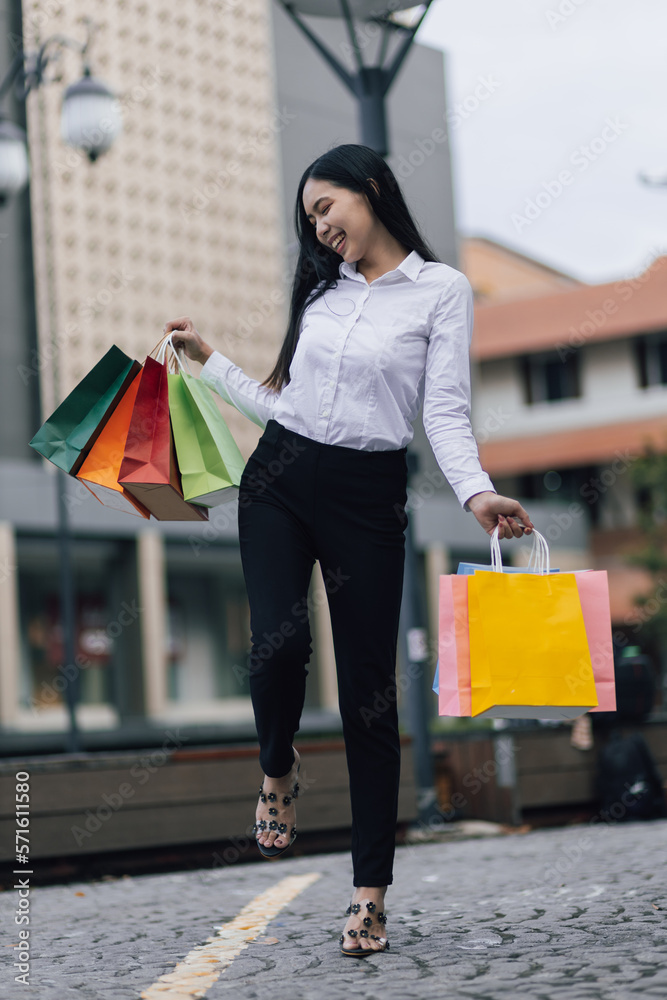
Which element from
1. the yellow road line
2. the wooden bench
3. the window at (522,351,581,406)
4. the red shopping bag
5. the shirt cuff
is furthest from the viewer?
the window at (522,351,581,406)

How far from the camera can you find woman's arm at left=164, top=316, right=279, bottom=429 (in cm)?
364

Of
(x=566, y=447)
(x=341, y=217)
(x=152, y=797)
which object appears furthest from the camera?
(x=566, y=447)

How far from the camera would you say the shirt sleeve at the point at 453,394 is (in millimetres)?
3238

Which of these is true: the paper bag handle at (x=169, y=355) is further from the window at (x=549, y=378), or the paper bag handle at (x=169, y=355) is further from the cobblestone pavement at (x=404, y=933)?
the window at (x=549, y=378)

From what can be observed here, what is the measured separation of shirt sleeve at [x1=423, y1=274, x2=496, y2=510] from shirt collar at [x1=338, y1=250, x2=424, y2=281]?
0.36 feet

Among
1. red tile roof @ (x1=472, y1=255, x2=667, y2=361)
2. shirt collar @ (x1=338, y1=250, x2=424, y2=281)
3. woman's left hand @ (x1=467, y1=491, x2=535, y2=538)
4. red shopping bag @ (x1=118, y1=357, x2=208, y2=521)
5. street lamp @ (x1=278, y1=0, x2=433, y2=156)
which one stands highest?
red tile roof @ (x1=472, y1=255, x2=667, y2=361)

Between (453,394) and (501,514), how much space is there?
0.36 meters

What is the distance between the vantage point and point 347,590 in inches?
131

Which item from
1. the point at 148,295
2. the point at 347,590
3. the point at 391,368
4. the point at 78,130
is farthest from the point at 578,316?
the point at 347,590

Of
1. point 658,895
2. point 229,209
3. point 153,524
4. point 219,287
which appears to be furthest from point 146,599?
point 658,895

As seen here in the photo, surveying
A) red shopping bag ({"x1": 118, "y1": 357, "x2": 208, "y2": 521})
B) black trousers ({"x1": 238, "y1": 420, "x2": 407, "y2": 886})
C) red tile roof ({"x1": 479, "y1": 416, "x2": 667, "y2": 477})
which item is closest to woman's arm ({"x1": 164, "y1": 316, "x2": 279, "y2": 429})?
red shopping bag ({"x1": 118, "y1": 357, "x2": 208, "y2": 521})

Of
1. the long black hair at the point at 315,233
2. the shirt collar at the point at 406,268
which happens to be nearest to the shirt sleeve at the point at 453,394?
the shirt collar at the point at 406,268

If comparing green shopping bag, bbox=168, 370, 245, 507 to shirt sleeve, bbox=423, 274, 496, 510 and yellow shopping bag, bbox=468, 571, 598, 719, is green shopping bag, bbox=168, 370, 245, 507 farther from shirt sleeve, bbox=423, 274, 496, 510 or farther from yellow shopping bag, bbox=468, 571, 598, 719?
yellow shopping bag, bbox=468, 571, 598, 719

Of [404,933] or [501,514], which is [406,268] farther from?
[404,933]
